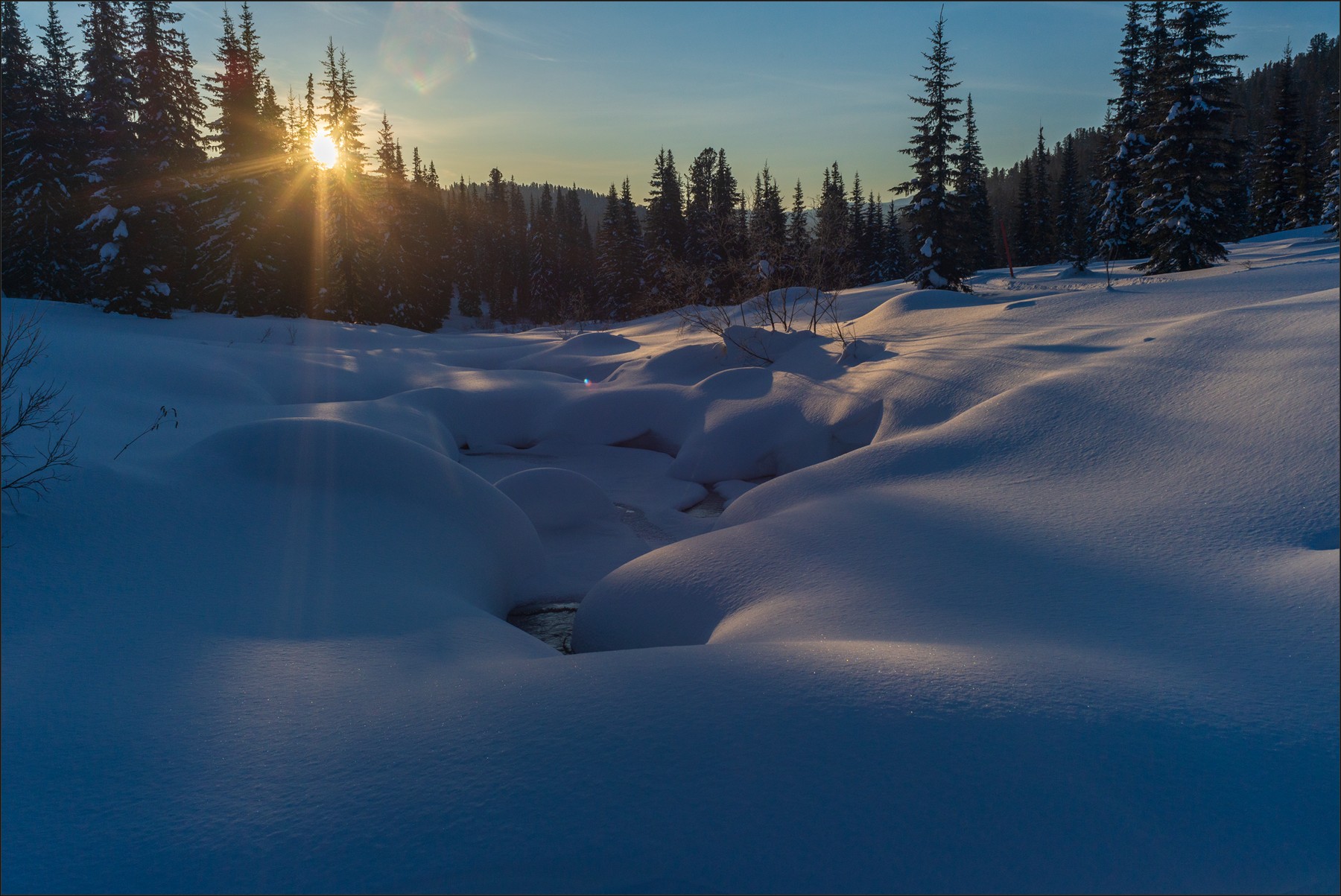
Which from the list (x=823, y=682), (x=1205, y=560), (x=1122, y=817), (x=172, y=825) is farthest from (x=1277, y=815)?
(x=172, y=825)

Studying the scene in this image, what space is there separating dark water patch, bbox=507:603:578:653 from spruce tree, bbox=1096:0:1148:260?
29380 mm

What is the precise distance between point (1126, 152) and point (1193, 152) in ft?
26.7

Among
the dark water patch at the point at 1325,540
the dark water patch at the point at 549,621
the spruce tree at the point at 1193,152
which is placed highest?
the spruce tree at the point at 1193,152

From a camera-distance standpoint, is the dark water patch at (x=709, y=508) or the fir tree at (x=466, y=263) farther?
the fir tree at (x=466, y=263)

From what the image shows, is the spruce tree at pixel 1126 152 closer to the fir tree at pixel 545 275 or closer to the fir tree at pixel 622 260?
the fir tree at pixel 622 260

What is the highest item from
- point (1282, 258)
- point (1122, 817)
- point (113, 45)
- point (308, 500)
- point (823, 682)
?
point (113, 45)

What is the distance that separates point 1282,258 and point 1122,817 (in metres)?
20.9

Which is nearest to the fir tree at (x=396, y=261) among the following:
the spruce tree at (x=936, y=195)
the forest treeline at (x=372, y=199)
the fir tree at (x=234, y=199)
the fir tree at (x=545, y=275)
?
the forest treeline at (x=372, y=199)

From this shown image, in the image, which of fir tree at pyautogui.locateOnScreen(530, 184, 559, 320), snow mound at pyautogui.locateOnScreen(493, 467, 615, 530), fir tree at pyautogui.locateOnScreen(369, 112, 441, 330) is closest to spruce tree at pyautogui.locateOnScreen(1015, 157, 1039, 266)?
fir tree at pyautogui.locateOnScreen(530, 184, 559, 320)

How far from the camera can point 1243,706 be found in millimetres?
2498

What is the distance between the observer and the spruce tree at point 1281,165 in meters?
32.8

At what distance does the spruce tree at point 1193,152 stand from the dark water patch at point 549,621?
21.3 m

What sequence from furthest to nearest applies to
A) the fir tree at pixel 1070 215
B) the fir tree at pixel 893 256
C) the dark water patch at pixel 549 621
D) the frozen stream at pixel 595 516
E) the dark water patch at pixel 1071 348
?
the fir tree at pixel 893 256, the fir tree at pixel 1070 215, the dark water patch at pixel 1071 348, the frozen stream at pixel 595 516, the dark water patch at pixel 549 621

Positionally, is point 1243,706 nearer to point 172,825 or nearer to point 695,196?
point 172,825
